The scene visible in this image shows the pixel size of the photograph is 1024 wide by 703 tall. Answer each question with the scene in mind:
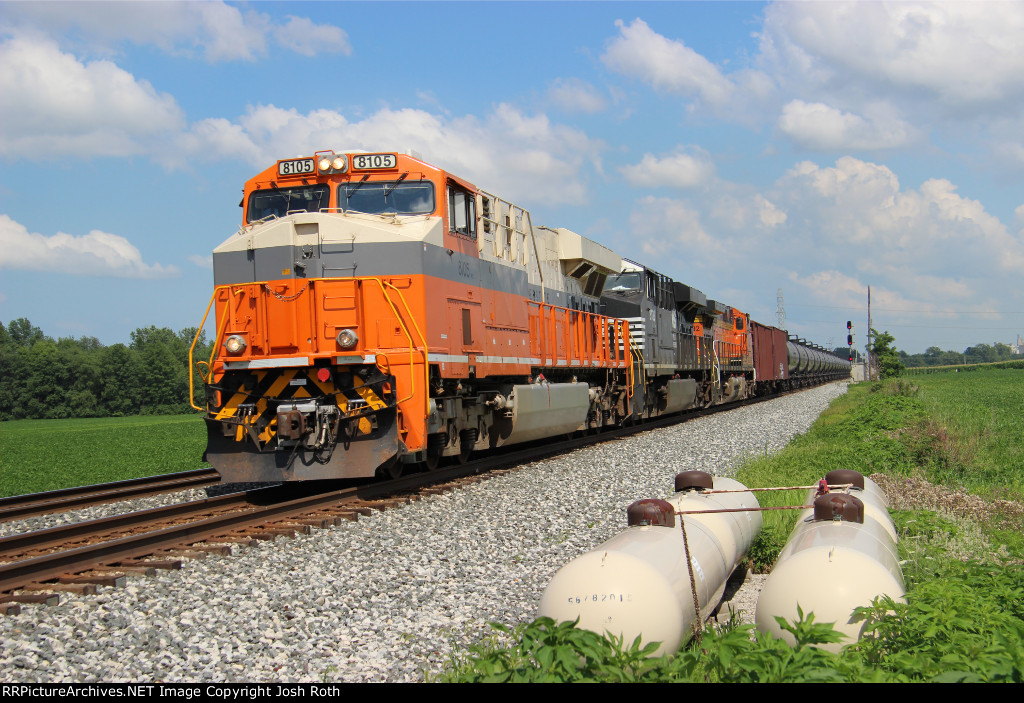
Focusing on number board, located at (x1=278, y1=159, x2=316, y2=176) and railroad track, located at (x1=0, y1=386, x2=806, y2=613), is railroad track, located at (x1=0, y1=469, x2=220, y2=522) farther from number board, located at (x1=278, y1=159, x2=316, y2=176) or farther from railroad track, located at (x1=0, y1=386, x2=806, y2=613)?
number board, located at (x1=278, y1=159, x2=316, y2=176)

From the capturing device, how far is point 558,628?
3.62 meters

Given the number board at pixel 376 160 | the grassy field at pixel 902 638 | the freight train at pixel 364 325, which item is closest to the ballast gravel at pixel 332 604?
the grassy field at pixel 902 638

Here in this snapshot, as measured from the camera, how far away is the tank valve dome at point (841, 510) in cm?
492

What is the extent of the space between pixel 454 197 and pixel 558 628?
799cm

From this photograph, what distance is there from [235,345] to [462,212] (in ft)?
11.6

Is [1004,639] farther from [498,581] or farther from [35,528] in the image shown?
[35,528]

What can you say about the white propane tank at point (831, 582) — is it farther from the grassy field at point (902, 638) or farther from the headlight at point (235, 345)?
the headlight at point (235, 345)

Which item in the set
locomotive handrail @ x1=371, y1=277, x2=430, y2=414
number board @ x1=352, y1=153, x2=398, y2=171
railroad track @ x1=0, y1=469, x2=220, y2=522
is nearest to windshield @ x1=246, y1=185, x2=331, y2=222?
number board @ x1=352, y1=153, x2=398, y2=171

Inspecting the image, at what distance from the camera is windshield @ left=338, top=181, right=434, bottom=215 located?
10.3 m

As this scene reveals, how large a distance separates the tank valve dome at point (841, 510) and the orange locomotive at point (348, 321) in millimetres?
5197

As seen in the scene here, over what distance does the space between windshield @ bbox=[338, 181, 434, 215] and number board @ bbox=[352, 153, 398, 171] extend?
0.20 meters

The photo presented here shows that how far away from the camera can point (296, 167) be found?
1042 centimetres

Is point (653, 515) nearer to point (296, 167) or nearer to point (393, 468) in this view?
point (393, 468)

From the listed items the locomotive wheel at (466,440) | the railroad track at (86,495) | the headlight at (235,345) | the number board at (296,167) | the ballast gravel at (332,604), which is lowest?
the ballast gravel at (332,604)
